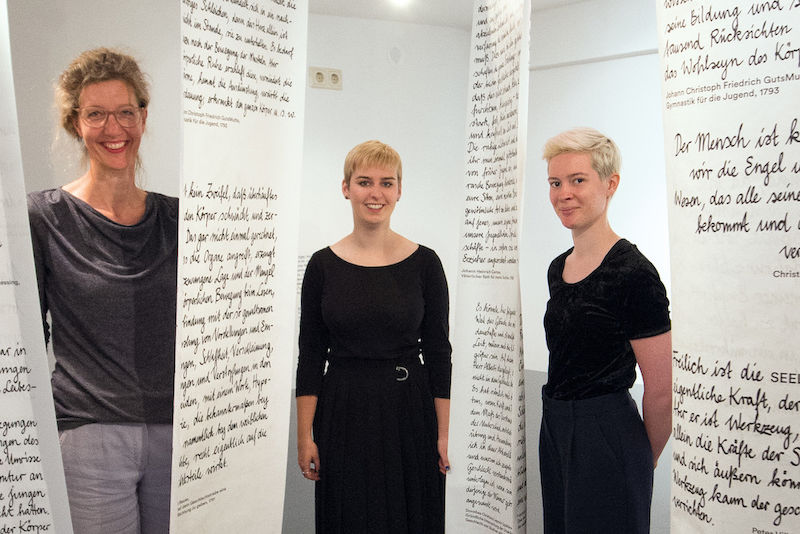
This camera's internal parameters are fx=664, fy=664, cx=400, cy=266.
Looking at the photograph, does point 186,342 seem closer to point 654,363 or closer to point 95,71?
point 95,71

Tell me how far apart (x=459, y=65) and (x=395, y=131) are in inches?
21.4

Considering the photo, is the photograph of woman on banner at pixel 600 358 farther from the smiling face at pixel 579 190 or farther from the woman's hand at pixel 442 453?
the woman's hand at pixel 442 453

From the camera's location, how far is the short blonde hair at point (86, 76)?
168 cm

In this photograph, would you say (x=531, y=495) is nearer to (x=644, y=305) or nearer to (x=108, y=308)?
(x=644, y=305)

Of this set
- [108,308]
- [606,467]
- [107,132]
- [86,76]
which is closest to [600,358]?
[606,467]

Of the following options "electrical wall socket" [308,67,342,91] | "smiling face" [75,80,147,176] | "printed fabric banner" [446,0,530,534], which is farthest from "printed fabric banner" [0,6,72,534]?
"electrical wall socket" [308,67,342,91]

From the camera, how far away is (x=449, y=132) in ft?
12.4

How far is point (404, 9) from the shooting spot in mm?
3537

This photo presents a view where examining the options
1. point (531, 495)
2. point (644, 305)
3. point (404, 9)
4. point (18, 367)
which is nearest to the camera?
point (18, 367)

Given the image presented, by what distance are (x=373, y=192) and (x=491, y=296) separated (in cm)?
59

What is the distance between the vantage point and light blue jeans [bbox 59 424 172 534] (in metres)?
1.65

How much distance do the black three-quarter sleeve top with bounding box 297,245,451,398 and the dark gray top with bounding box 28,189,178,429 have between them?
0.46 metres

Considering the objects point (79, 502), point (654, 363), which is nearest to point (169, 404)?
point (79, 502)

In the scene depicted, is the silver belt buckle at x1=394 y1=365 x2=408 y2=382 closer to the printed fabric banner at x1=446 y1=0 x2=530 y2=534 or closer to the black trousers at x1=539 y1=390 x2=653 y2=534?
the printed fabric banner at x1=446 y1=0 x2=530 y2=534
